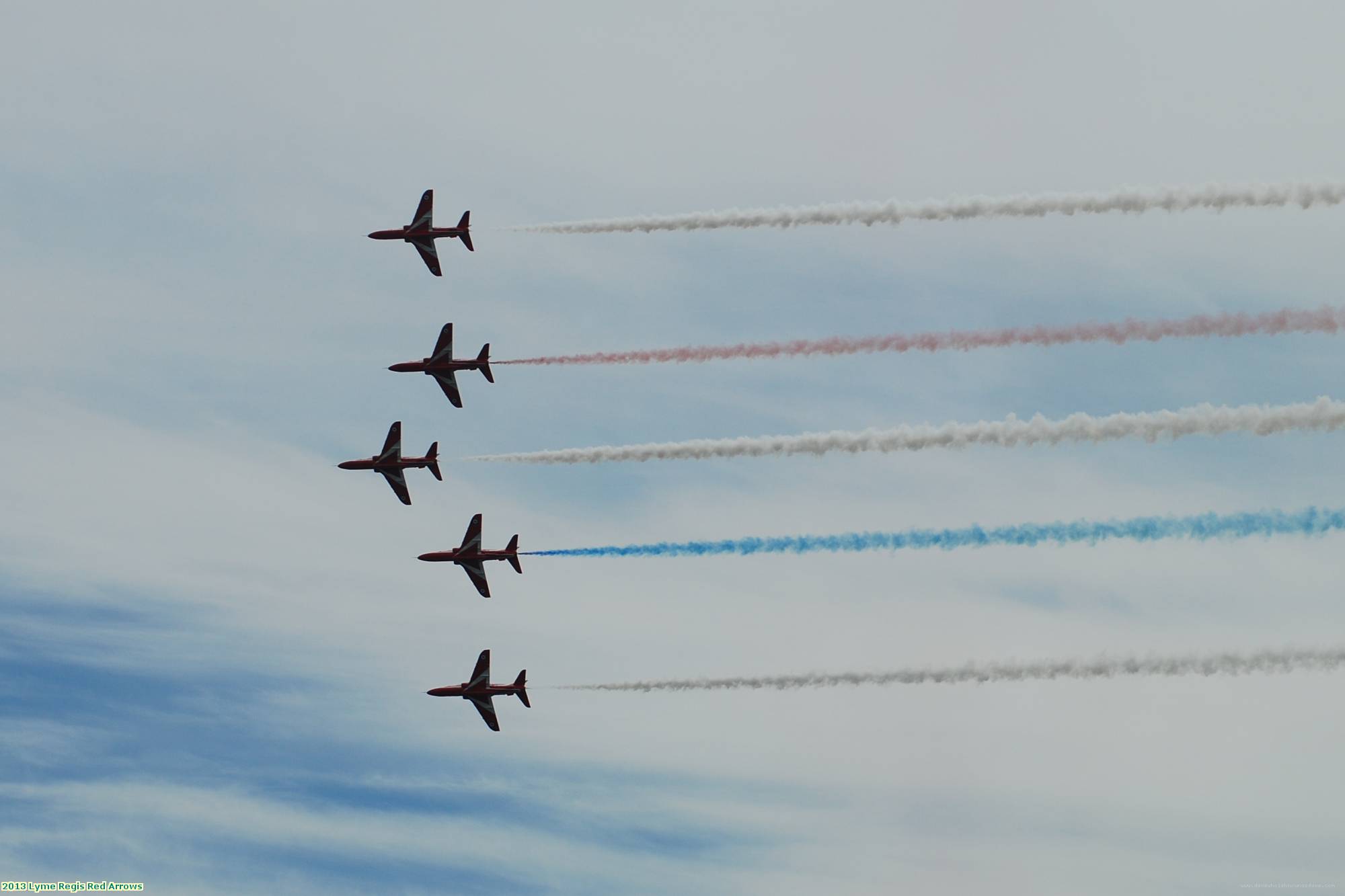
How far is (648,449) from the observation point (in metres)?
77.1

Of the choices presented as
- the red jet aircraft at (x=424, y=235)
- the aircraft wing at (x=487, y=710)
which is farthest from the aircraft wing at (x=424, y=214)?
the aircraft wing at (x=487, y=710)

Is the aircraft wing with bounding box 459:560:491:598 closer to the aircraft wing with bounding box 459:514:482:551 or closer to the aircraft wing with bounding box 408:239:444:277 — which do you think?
the aircraft wing with bounding box 459:514:482:551

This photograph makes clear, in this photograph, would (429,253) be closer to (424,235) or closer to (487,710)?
(424,235)

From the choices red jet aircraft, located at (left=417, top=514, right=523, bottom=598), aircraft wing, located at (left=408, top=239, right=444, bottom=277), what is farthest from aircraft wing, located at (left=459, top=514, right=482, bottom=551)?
aircraft wing, located at (left=408, top=239, right=444, bottom=277)

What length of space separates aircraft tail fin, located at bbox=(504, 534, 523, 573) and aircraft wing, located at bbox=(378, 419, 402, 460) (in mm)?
8731

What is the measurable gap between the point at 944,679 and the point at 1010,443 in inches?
375

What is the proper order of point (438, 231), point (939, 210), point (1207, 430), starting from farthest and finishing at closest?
point (438, 231)
point (939, 210)
point (1207, 430)

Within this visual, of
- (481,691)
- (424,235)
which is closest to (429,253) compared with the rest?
(424,235)

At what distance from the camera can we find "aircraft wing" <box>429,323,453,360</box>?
316 feet

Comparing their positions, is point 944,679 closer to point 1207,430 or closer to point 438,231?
point 1207,430

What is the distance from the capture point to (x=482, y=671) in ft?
324

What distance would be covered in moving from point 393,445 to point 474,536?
6.78m

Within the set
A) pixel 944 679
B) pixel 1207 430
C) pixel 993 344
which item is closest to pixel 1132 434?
pixel 1207 430

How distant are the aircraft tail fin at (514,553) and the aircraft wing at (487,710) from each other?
850cm
